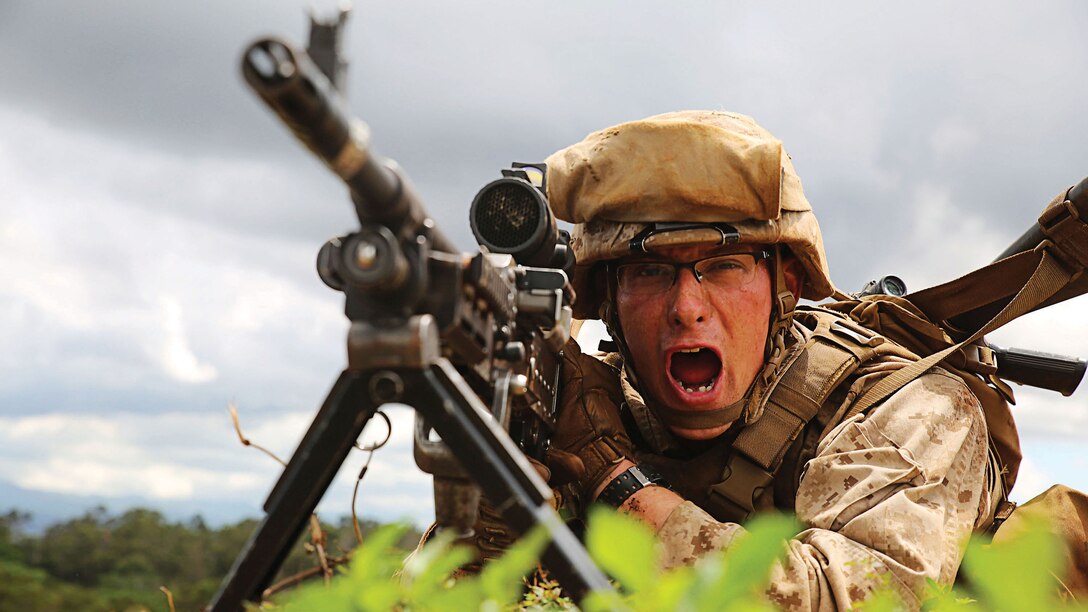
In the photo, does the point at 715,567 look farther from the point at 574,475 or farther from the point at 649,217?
the point at 649,217

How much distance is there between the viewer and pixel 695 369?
12.4 feet

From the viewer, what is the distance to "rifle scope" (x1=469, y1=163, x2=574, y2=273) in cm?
264

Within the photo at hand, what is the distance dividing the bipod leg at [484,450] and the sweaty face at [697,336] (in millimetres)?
2031

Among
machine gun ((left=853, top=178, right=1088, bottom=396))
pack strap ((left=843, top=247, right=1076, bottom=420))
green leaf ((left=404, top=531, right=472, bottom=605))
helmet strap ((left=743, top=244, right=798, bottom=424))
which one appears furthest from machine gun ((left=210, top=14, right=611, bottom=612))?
machine gun ((left=853, top=178, right=1088, bottom=396))

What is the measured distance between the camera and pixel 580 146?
3994mm

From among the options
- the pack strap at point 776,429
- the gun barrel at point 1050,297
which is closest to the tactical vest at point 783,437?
the pack strap at point 776,429

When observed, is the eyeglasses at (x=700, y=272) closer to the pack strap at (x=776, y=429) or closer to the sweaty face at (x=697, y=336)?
the sweaty face at (x=697, y=336)

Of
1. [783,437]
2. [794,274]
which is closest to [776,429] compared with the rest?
[783,437]

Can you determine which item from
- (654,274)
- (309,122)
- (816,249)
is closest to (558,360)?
(654,274)

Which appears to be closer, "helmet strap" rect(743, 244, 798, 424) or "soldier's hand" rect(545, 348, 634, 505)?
"soldier's hand" rect(545, 348, 634, 505)

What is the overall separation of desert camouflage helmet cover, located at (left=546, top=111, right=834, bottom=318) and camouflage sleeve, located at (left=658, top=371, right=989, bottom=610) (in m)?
0.84

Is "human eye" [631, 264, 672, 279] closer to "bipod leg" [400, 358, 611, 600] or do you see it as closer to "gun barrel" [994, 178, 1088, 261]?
"gun barrel" [994, 178, 1088, 261]

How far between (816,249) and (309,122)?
3025 mm

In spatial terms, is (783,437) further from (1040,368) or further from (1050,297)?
(1040,368)
